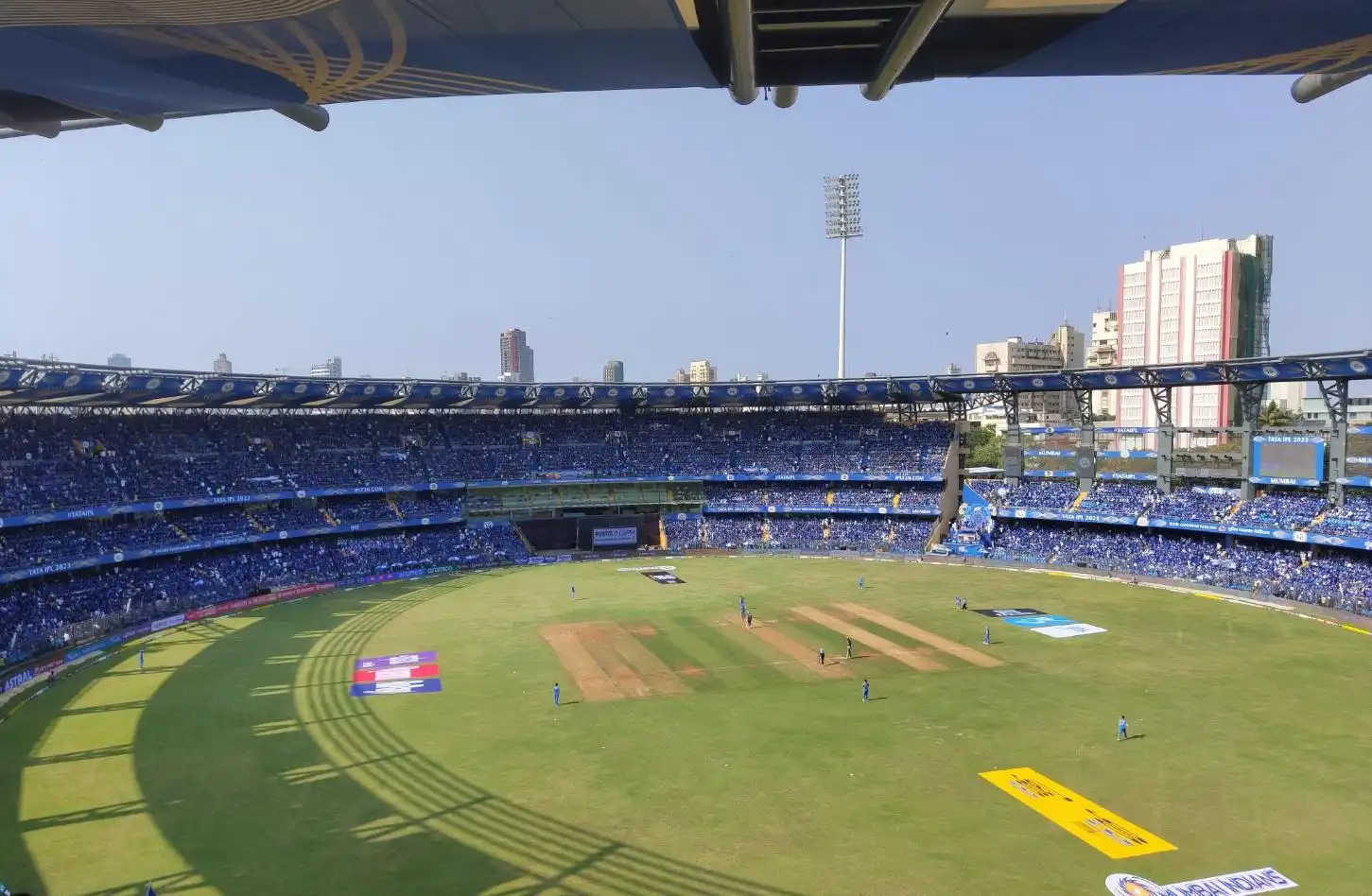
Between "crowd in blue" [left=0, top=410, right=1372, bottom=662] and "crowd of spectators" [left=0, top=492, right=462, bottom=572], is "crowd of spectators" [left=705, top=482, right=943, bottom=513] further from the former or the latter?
"crowd of spectators" [left=0, top=492, right=462, bottom=572]

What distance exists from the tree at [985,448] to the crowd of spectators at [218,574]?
208 feet

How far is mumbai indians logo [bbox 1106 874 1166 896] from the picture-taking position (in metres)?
19.3

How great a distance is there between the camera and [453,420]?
254ft

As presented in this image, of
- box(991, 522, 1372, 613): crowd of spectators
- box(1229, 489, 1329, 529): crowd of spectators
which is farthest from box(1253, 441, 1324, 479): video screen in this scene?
box(991, 522, 1372, 613): crowd of spectators

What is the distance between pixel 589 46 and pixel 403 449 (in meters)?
71.8

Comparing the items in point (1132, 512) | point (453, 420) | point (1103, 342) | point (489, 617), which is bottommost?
point (489, 617)

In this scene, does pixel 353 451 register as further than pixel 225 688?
Yes

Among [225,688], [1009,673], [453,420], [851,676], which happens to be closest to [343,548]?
[453,420]

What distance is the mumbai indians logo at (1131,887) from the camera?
63.4 ft

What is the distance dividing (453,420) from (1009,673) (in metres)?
54.5

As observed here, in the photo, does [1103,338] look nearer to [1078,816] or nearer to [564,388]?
[564,388]

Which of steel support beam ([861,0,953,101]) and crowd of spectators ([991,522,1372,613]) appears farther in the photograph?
crowd of spectators ([991,522,1372,613])

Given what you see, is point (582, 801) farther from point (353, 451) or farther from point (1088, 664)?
point (353, 451)

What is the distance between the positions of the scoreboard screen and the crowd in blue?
63.0 inches
